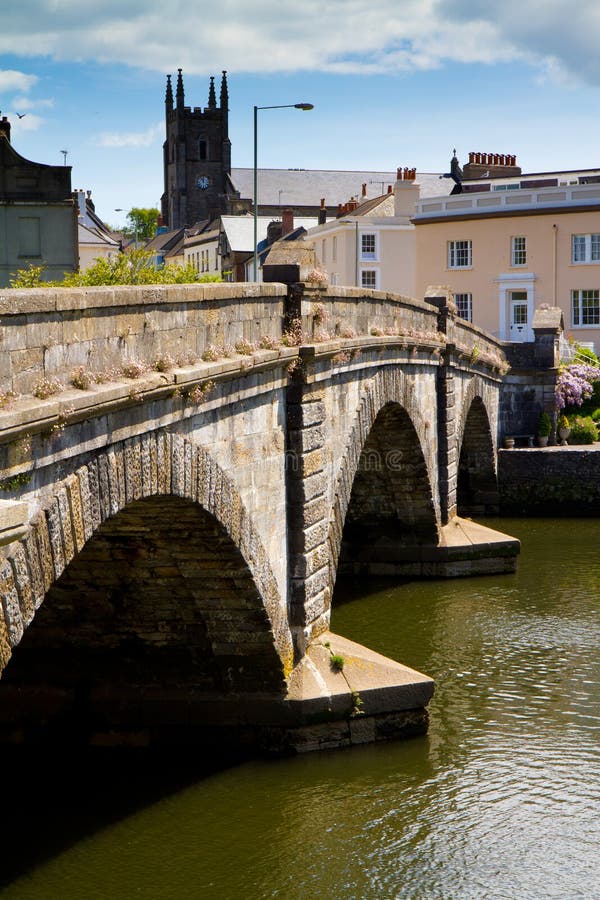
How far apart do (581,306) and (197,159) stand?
246 ft

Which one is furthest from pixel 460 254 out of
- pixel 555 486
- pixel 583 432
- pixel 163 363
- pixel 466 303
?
pixel 163 363

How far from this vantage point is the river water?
12531 millimetres

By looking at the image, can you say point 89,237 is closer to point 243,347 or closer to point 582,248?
point 582,248

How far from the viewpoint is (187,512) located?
13.3 metres

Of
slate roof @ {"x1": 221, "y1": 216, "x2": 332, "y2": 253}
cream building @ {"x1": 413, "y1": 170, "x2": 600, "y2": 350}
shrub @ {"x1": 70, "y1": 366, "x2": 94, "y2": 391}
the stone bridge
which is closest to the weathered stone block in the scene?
the stone bridge

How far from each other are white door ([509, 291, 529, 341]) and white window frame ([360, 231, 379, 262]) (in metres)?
9.69

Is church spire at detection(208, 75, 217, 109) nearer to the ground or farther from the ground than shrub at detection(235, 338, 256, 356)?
farther from the ground

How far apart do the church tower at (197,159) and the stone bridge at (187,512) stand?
96851 mm

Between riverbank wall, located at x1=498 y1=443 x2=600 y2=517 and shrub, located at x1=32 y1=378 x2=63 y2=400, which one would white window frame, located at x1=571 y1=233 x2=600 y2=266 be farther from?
shrub, located at x1=32 y1=378 x2=63 y2=400

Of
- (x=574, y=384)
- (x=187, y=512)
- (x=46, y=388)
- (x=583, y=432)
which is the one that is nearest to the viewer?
(x=46, y=388)

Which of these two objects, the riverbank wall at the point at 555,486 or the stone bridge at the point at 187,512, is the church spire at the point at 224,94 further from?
the stone bridge at the point at 187,512

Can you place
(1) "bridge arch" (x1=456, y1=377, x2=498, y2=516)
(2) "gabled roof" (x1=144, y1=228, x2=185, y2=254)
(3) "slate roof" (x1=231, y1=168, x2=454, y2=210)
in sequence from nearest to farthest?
(1) "bridge arch" (x1=456, y1=377, x2=498, y2=516) < (3) "slate roof" (x1=231, y1=168, x2=454, y2=210) < (2) "gabled roof" (x1=144, y1=228, x2=185, y2=254)

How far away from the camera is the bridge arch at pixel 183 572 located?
12023 mm

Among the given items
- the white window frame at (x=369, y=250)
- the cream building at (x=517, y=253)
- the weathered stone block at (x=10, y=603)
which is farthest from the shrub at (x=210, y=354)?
the white window frame at (x=369, y=250)
